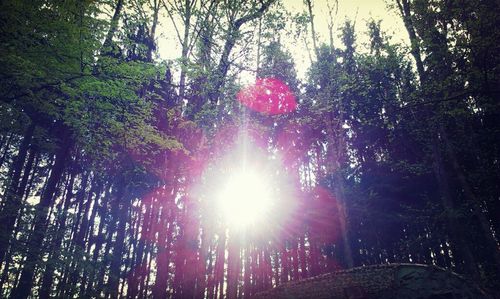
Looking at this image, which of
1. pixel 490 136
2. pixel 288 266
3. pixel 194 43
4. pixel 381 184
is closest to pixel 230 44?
pixel 194 43

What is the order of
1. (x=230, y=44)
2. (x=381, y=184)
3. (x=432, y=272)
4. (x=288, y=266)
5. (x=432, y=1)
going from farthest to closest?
(x=288, y=266) < (x=381, y=184) < (x=230, y=44) < (x=432, y=1) < (x=432, y=272)

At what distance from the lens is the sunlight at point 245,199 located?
1718 centimetres

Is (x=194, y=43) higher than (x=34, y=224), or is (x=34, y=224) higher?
(x=194, y=43)

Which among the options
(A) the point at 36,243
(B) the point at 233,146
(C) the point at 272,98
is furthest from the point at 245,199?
(A) the point at 36,243

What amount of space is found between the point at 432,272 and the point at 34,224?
12120 millimetres

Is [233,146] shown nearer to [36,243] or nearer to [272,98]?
[272,98]

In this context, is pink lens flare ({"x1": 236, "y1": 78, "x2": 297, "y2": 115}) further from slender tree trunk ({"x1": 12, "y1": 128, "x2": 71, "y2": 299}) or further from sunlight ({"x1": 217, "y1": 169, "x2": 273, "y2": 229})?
slender tree trunk ({"x1": 12, "y1": 128, "x2": 71, "y2": 299})

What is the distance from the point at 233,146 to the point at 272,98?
611 cm

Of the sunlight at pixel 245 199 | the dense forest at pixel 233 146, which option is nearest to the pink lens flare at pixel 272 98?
the dense forest at pixel 233 146

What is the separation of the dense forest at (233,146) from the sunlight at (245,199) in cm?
21

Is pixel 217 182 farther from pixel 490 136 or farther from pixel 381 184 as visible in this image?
pixel 490 136

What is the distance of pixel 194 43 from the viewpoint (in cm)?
1625

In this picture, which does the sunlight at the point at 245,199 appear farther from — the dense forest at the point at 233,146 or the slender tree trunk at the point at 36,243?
the slender tree trunk at the point at 36,243

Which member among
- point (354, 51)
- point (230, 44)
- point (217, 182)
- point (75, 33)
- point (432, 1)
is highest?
point (354, 51)
